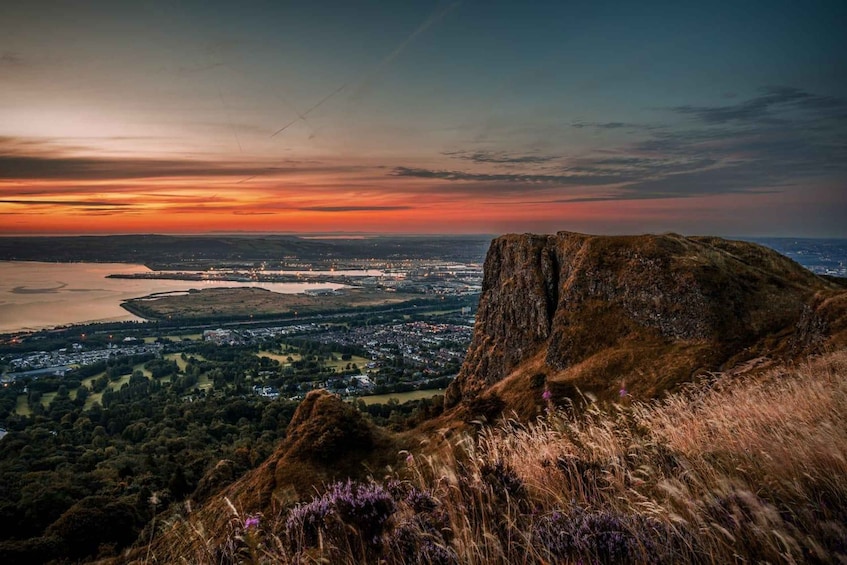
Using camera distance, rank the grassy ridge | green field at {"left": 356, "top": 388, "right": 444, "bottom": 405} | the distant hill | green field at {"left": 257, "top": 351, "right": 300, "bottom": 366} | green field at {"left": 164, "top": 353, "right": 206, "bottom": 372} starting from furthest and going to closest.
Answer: green field at {"left": 257, "top": 351, "right": 300, "bottom": 366} → green field at {"left": 164, "top": 353, "right": 206, "bottom": 372} → green field at {"left": 356, "top": 388, "right": 444, "bottom": 405} → the distant hill → the grassy ridge

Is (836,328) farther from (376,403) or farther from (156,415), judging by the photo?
(156,415)

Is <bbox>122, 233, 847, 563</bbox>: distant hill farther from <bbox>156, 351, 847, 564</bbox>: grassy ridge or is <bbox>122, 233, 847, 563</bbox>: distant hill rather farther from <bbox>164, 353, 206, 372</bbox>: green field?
<bbox>164, 353, 206, 372</bbox>: green field

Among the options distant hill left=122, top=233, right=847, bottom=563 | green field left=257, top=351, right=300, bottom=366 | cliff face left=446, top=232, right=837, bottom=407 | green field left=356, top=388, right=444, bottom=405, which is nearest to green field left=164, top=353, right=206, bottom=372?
green field left=257, top=351, right=300, bottom=366

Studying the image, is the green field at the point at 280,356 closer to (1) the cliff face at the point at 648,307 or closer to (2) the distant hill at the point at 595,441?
(2) the distant hill at the point at 595,441

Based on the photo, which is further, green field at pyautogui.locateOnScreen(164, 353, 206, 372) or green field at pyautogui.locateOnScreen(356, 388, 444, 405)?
green field at pyautogui.locateOnScreen(164, 353, 206, 372)

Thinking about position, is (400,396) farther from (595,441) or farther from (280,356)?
(595,441)

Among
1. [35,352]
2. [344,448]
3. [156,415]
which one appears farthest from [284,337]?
[344,448]

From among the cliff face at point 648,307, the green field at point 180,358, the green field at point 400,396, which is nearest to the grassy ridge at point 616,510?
the cliff face at point 648,307
